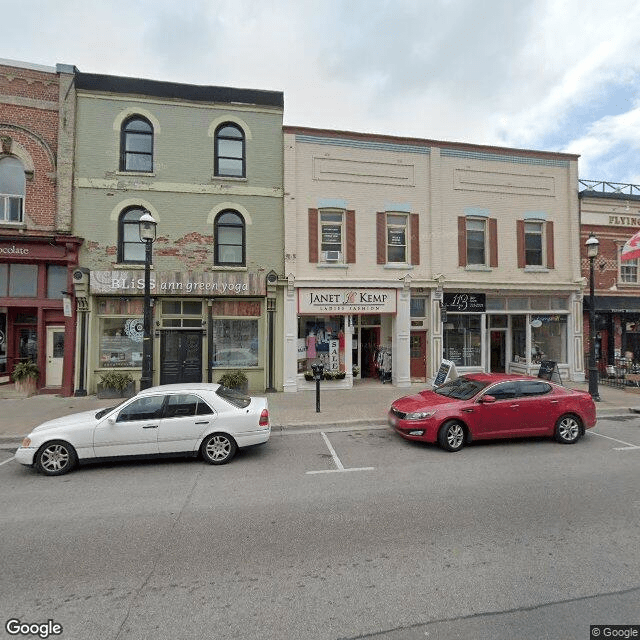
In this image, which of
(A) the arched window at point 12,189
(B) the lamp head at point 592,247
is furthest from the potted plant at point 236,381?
(B) the lamp head at point 592,247

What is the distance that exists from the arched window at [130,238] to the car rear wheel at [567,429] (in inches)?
507

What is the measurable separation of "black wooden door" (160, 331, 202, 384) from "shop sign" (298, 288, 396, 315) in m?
3.92

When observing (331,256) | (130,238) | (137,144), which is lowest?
(331,256)

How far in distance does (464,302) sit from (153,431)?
11805mm

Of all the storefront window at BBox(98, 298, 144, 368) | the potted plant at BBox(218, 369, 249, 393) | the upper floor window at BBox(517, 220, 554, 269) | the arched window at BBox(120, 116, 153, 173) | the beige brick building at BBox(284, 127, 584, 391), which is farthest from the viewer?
the upper floor window at BBox(517, 220, 554, 269)

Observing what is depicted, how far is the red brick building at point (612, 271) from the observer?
15.0 metres

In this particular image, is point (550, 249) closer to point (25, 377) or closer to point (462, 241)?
point (462, 241)

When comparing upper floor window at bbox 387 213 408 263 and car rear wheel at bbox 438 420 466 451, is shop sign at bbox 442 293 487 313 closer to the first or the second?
upper floor window at bbox 387 213 408 263

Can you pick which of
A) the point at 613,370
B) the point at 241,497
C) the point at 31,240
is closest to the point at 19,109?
the point at 31,240

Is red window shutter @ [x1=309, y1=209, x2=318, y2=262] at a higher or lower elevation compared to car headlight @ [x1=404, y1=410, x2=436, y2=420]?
higher

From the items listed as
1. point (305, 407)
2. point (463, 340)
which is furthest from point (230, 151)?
point (463, 340)

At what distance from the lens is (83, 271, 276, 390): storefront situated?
484 inches

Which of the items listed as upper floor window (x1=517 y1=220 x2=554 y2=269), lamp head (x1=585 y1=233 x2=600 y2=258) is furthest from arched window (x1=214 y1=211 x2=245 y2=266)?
lamp head (x1=585 y1=233 x2=600 y2=258)

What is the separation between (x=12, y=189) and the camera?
39.4ft
